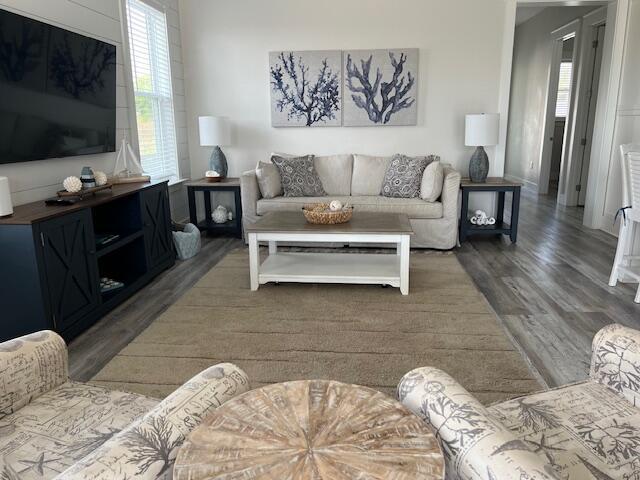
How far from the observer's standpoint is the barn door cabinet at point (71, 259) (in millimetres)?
2406

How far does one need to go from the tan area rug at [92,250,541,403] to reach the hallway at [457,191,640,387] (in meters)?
0.15

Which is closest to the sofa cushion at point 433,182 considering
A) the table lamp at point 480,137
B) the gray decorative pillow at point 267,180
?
the table lamp at point 480,137

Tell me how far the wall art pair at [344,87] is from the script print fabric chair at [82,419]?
4141 millimetres

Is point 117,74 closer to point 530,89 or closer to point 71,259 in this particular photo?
point 71,259

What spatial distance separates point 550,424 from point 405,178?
3.53m

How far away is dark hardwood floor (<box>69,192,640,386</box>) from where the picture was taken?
99.3 inches

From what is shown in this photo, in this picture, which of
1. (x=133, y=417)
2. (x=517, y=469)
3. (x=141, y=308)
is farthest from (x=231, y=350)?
(x=517, y=469)

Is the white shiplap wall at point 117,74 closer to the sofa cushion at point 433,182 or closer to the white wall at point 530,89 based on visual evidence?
the sofa cushion at point 433,182

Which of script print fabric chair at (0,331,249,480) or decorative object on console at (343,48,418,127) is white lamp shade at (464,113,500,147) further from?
script print fabric chair at (0,331,249,480)

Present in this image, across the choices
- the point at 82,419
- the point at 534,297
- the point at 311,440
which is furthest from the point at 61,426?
the point at 534,297

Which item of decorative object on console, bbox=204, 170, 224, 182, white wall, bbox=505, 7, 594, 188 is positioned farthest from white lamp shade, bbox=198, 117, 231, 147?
white wall, bbox=505, 7, 594, 188

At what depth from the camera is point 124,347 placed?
2.63 metres

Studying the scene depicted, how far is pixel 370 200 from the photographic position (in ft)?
14.9

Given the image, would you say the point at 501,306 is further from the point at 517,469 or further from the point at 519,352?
the point at 517,469
